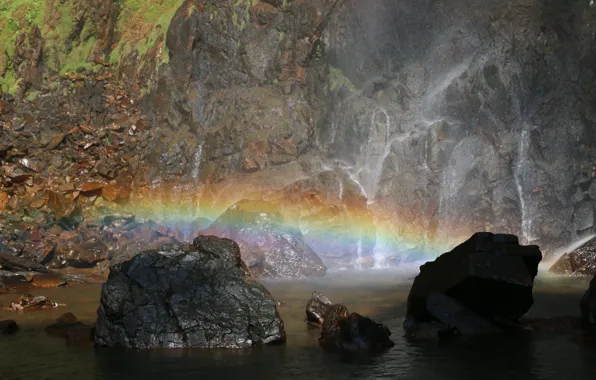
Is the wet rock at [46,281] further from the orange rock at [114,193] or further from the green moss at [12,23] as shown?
the green moss at [12,23]

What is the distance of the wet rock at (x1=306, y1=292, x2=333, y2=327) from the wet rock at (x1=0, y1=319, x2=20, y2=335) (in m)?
5.72

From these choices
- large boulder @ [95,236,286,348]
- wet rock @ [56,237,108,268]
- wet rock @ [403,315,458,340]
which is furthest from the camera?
wet rock @ [56,237,108,268]

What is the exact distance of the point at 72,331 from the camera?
12.7 m

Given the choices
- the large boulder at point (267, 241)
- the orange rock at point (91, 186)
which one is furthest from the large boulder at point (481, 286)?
the orange rock at point (91, 186)

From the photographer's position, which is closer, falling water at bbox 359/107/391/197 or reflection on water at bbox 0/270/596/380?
reflection on water at bbox 0/270/596/380

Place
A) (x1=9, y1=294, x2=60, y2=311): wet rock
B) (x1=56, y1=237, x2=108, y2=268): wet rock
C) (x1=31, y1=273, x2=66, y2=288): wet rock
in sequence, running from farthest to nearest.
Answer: (x1=56, y1=237, x2=108, y2=268): wet rock < (x1=31, y1=273, x2=66, y2=288): wet rock < (x1=9, y1=294, x2=60, y2=311): wet rock

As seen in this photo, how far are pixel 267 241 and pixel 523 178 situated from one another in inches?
444

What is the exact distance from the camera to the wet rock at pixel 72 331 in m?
12.5

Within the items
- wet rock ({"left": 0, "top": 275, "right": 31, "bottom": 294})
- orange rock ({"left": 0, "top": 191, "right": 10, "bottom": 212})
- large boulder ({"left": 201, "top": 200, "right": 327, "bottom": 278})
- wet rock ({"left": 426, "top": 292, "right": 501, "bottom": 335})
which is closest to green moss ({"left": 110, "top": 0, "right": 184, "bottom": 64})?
orange rock ({"left": 0, "top": 191, "right": 10, "bottom": 212})

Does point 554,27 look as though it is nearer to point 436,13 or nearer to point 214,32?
point 436,13

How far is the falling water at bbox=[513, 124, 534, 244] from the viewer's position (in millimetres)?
→ 27062

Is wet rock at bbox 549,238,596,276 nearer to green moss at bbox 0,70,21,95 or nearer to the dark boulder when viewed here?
the dark boulder

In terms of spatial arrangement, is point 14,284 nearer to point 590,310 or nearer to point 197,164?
point 197,164

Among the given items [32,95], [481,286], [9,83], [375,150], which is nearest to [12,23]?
[9,83]
